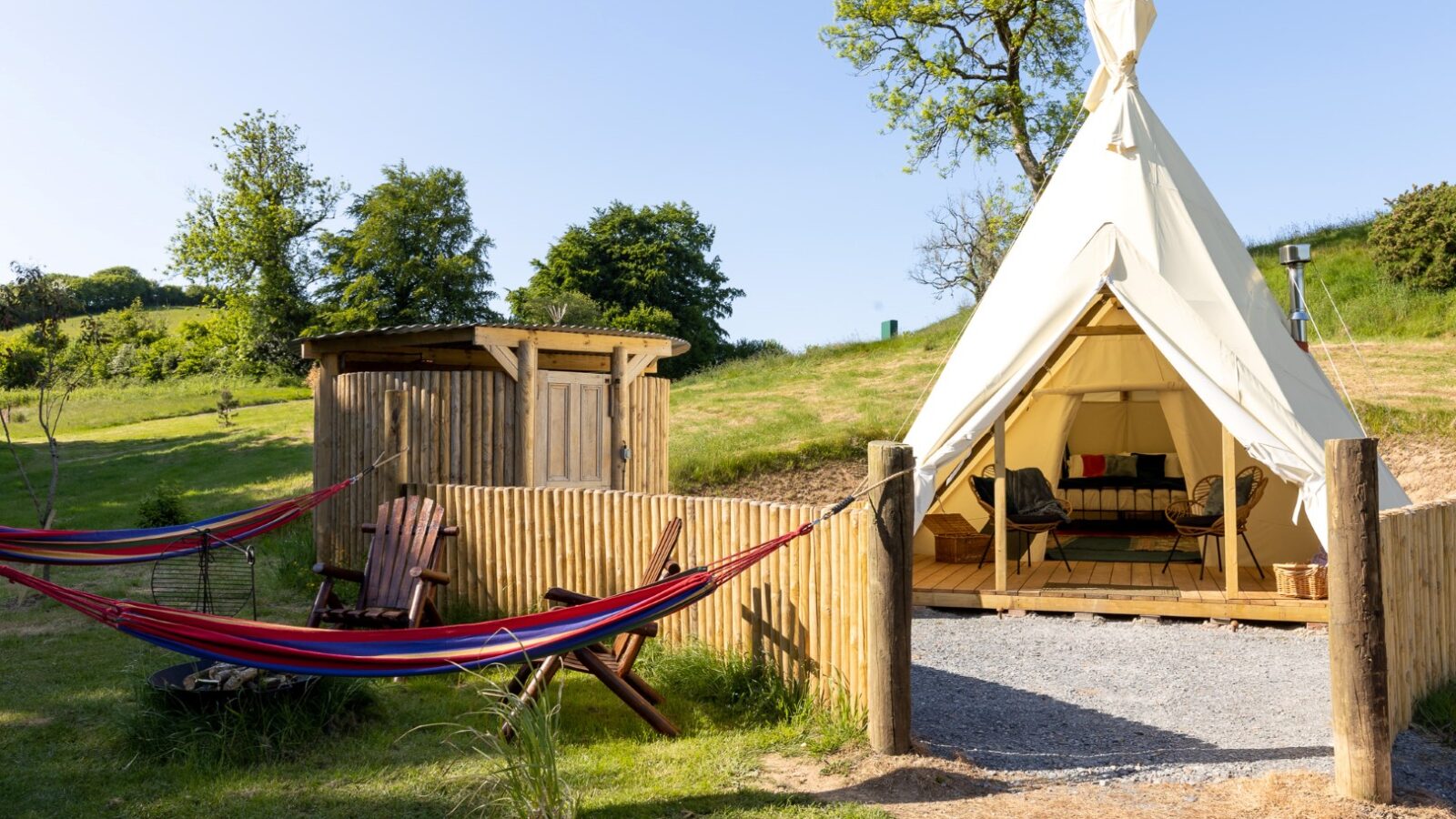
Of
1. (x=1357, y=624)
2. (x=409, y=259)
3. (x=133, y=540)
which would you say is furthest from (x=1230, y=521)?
(x=409, y=259)

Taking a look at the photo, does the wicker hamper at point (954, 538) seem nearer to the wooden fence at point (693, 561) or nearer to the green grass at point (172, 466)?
the wooden fence at point (693, 561)

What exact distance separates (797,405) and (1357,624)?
15867 millimetres

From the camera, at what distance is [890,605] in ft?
14.5

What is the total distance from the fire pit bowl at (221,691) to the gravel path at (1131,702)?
281cm

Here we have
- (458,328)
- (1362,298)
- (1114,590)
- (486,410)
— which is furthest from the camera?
(1362,298)

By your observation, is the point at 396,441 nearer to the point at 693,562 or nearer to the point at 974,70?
the point at 693,562

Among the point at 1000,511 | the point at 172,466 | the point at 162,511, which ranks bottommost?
the point at 162,511

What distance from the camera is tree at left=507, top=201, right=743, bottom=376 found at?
3784 cm

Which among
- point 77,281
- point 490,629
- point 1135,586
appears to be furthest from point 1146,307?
point 77,281

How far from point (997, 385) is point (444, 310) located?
32192mm

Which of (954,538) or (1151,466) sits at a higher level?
(1151,466)

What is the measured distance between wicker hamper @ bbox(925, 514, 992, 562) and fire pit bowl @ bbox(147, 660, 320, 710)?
20.1 feet

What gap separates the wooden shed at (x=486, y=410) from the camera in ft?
27.5

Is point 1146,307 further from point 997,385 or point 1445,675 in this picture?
point 1445,675
